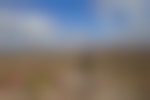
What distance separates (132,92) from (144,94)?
0.05m

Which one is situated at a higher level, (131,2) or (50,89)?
(131,2)

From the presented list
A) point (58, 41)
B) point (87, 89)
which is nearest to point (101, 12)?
point (58, 41)

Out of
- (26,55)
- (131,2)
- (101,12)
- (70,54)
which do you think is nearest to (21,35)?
(26,55)

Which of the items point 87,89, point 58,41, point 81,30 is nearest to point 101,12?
point 81,30

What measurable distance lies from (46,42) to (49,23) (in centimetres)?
9

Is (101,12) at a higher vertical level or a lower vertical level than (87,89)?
higher

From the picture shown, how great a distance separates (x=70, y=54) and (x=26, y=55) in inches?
7.8

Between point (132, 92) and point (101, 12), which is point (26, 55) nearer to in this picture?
point (101, 12)

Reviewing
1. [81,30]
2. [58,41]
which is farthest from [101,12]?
[58,41]

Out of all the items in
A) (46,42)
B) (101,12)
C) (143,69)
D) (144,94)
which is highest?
(101,12)

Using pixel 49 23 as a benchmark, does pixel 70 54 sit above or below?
below

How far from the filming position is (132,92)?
0.81m

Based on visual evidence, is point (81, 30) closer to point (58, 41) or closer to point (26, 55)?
point (58, 41)

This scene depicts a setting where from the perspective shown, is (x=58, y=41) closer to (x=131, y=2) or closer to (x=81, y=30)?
(x=81, y=30)
